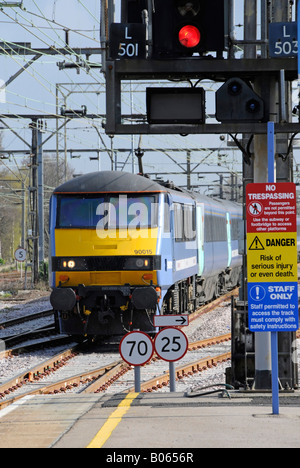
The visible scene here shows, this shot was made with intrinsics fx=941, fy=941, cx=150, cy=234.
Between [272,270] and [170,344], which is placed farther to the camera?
[170,344]

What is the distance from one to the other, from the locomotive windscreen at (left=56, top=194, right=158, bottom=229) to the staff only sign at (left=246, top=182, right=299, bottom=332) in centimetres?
916

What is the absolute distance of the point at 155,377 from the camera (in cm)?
1441

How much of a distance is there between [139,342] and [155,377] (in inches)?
139

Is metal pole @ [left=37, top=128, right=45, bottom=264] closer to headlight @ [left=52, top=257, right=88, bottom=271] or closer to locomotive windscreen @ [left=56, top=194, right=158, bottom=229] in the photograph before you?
locomotive windscreen @ [left=56, top=194, right=158, bottom=229]

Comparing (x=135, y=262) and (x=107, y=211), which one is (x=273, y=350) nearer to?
(x=135, y=262)

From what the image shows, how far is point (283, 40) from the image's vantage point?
1006 centimetres

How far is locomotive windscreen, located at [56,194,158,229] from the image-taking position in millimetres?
17516

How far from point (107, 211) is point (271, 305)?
9.33 metres

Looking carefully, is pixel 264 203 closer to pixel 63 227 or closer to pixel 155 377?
pixel 155 377

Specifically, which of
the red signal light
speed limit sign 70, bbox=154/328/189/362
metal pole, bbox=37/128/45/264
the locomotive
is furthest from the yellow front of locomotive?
metal pole, bbox=37/128/45/264

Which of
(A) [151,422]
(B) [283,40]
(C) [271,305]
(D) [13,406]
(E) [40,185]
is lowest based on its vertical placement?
(D) [13,406]

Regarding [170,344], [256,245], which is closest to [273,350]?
[256,245]

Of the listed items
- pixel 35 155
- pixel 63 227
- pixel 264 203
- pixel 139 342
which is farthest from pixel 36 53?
A: pixel 264 203
